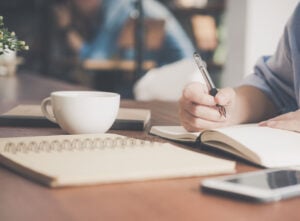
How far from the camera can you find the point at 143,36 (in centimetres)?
359

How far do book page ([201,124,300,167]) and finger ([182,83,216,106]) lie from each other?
0.35 feet

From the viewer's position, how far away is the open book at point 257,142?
0.75 metres

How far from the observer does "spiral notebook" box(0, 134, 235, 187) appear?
2.09 feet

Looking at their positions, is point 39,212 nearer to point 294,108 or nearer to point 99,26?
point 294,108

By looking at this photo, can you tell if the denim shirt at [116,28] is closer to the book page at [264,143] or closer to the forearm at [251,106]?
the forearm at [251,106]

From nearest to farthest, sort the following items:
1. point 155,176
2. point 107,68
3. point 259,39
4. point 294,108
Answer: point 155,176
point 294,108
point 259,39
point 107,68

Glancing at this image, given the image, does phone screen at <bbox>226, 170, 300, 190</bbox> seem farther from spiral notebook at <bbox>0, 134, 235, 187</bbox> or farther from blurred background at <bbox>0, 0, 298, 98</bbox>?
blurred background at <bbox>0, 0, 298, 98</bbox>

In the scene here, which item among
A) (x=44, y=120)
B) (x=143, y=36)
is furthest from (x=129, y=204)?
(x=143, y=36)

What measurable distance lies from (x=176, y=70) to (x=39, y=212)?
178cm

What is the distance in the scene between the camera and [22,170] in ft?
2.23

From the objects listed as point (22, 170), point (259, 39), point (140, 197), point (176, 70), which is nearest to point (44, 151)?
point (22, 170)

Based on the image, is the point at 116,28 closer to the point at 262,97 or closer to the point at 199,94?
the point at 262,97

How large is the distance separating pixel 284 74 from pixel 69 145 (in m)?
0.75

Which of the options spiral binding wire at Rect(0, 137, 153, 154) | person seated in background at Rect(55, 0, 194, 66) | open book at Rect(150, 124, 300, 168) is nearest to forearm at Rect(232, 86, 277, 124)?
open book at Rect(150, 124, 300, 168)
